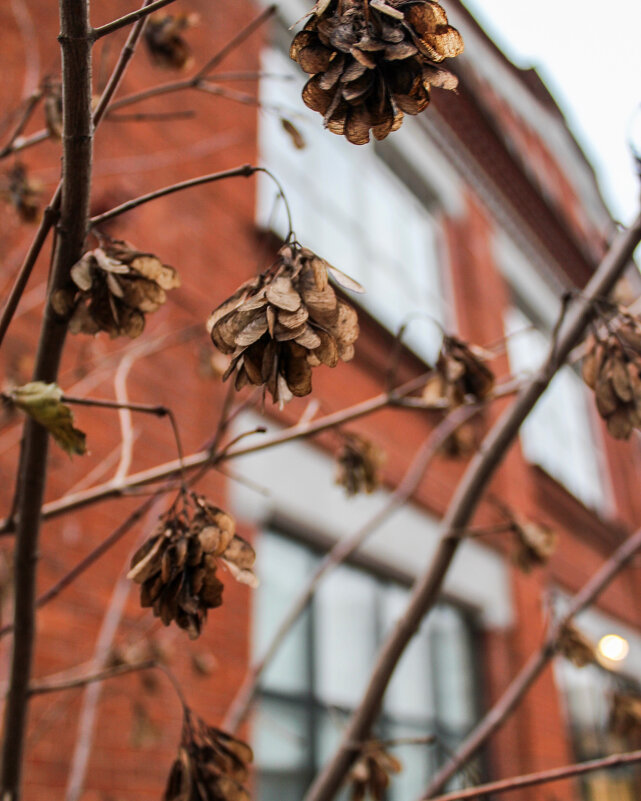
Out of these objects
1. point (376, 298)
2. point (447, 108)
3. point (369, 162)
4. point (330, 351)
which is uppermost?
point (369, 162)

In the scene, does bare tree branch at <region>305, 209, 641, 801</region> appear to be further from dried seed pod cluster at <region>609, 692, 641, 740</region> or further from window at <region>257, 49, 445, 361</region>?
window at <region>257, 49, 445, 361</region>

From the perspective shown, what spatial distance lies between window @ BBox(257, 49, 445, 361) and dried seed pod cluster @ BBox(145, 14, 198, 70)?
7.96 feet

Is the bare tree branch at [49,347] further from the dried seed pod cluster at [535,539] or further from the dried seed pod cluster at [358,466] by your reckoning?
the dried seed pod cluster at [535,539]

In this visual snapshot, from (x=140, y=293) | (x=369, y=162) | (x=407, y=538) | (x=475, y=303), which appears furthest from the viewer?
(x=475, y=303)

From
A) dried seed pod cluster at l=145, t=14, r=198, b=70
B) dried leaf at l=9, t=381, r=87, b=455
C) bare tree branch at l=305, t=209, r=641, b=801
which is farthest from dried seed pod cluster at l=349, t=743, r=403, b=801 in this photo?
dried seed pod cluster at l=145, t=14, r=198, b=70

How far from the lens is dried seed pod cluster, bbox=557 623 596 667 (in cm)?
150

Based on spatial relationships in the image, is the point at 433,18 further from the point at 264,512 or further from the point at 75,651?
the point at 264,512

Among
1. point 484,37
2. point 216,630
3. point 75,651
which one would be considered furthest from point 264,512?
point 484,37

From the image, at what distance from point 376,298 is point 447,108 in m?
1.29

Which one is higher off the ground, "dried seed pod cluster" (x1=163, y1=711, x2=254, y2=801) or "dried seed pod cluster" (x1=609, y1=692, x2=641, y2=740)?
"dried seed pod cluster" (x1=609, y1=692, x2=641, y2=740)

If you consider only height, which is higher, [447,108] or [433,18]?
[447,108]

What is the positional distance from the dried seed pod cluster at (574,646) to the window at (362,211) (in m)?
2.89

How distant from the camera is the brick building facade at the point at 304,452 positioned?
96.5 inches

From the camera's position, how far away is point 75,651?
97.8 inches
